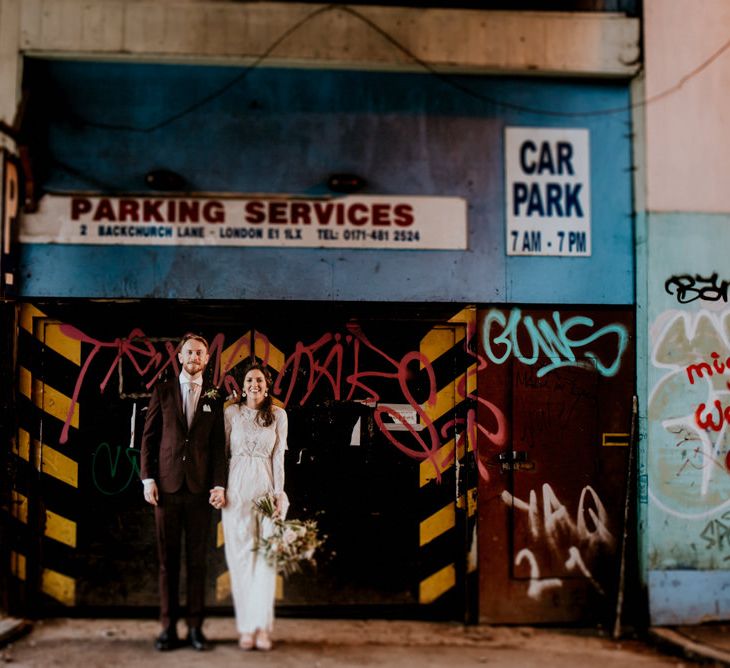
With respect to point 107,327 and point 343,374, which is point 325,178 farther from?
point 107,327

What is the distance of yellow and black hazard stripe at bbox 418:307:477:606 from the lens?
20.5 feet

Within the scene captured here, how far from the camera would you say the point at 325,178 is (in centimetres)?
632

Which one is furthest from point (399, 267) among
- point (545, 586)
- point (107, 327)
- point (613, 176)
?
point (545, 586)

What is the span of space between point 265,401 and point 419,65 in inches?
123

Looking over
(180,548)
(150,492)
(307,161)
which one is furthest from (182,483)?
(307,161)

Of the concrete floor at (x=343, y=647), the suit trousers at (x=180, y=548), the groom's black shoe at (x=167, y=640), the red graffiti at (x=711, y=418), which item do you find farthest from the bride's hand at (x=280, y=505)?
the red graffiti at (x=711, y=418)

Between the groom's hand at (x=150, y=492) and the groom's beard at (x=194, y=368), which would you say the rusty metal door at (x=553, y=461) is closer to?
the groom's beard at (x=194, y=368)

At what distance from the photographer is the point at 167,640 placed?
5.52 m

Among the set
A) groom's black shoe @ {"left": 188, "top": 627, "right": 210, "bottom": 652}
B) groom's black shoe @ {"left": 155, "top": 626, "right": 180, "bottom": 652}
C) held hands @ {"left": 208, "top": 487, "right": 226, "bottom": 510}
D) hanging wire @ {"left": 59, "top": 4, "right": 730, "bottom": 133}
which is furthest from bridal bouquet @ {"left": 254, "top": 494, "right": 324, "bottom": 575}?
hanging wire @ {"left": 59, "top": 4, "right": 730, "bottom": 133}

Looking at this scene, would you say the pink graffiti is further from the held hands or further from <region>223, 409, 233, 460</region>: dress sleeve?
the held hands

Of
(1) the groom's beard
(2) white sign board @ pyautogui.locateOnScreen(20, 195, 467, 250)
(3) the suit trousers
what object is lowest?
(3) the suit trousers

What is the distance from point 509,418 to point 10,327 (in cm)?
421

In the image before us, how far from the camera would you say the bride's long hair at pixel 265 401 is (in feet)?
19.3

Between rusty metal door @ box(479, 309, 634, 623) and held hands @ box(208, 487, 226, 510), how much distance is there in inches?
84.4
